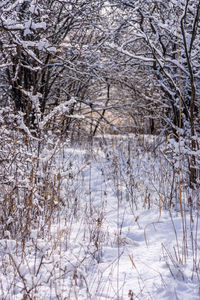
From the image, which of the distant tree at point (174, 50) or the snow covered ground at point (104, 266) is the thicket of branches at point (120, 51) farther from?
the snow covered ground at point (104, 266)

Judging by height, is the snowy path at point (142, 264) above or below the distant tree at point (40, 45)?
below

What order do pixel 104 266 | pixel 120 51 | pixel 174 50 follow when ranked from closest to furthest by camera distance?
1. pixel 104 266
2. pixel 120 51
3. pixel 174 50

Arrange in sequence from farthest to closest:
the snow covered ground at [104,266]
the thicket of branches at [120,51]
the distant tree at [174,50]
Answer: the distant tree at [174,50] → the thicket of branches at [120,51] → the snow covered ground at [104,266]

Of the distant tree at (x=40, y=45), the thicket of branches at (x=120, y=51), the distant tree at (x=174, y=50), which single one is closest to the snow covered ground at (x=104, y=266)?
the thicket of branches at (x=120, y=51)

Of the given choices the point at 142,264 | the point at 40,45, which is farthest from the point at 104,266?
the point at 40,45

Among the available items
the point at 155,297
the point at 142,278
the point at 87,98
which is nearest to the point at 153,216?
the point at 142,278

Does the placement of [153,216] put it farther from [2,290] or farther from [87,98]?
[87,98]

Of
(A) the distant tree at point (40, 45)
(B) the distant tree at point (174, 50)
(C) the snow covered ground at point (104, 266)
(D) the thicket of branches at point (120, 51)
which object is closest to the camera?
(C) the snow covered ground at point (104, 266)

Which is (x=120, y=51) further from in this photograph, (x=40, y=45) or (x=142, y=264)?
(x=142, y=264)

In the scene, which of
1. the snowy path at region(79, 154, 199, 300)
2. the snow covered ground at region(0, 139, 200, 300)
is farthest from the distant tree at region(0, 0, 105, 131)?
the snowy path at region(79, 154, 199, 300)

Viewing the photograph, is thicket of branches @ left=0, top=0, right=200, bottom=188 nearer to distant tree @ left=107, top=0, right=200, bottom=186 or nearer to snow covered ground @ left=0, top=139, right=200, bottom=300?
distant tree @ left=107, top=0, right=200, bottom=186

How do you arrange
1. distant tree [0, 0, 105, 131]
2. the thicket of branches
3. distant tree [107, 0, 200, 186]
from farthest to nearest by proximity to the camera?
distant tree [107, 0, 200, 186] → the thicket of branches → distant tree [0, 0, 105, 131]

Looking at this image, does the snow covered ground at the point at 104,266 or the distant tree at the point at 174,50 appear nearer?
the snow covered ground at the point at 104,266

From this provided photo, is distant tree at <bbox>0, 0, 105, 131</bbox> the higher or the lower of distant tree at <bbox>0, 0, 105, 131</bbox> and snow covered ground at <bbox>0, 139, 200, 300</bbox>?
the higher
